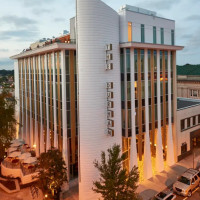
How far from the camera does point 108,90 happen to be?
24.9 m

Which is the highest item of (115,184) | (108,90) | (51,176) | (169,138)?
(108,90)

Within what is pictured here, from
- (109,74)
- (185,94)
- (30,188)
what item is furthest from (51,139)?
(185,94)

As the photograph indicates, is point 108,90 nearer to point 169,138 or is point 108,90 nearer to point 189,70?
point 169,138

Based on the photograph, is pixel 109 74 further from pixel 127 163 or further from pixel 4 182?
pixel 4 182

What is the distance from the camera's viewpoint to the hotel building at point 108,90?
24.3 m

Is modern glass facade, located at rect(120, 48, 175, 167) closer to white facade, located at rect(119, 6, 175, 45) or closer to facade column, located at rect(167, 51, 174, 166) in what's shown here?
facade column, located at rect(167, 51, 174, 166)

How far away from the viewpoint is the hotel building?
2428 centimetres

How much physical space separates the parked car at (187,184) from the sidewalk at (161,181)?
6.28ft

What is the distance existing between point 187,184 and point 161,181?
375 cm

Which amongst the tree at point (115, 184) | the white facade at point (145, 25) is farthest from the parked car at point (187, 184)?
the white facade at point (145, 25)

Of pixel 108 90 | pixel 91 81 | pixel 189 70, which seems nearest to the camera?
pixel 91 81

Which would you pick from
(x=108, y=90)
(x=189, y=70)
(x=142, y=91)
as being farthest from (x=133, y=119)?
(x=189, y=70)

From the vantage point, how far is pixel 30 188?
2788 cm

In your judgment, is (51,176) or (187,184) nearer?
(51,176)
